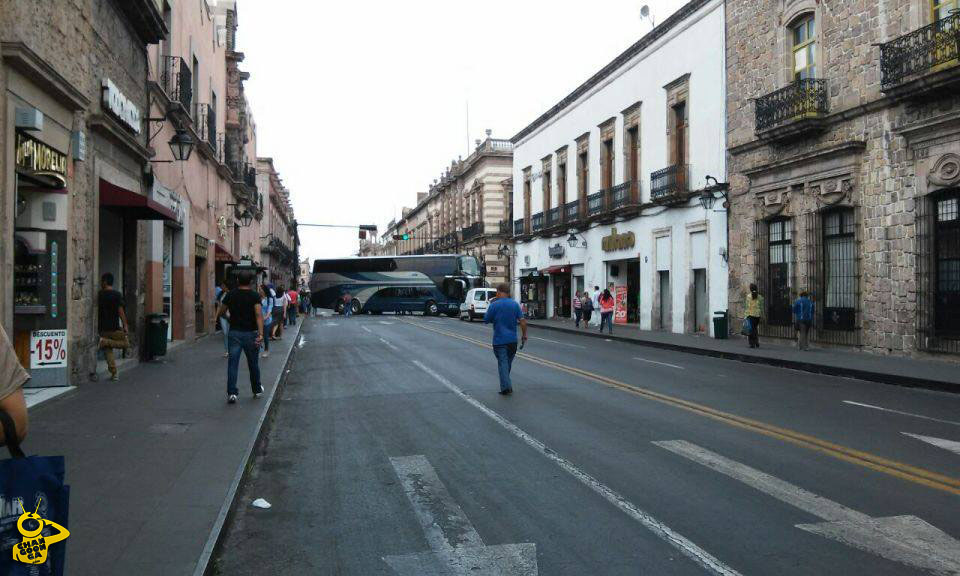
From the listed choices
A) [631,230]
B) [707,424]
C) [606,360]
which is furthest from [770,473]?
[631,230]

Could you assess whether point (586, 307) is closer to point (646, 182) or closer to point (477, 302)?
point (646, 182)

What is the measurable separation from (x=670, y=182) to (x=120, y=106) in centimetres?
2011

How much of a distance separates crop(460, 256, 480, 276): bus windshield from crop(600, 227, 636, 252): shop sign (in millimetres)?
16800

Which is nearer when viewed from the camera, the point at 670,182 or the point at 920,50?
the point at 920,50

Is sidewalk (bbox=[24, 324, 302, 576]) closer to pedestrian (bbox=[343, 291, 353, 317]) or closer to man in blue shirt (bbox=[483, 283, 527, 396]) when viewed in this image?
man in blue shirt (bbox=[483, 283, 527, 396])

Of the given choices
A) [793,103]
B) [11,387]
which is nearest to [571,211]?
[793,103]

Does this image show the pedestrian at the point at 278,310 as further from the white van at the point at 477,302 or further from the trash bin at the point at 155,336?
the white van at the point at 477,302

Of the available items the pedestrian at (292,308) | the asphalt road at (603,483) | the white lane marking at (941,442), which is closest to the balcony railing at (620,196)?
the pedestrian at (292,308)

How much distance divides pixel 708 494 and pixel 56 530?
4.54 metres

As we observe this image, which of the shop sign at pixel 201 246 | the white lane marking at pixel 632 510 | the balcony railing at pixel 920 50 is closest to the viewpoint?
the white lane marking at pixel 632 510

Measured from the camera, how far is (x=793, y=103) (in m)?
21.0

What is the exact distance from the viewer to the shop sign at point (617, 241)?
1291 inches

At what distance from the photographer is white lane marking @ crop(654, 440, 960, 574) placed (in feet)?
14.6

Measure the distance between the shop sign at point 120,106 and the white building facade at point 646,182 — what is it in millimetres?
17544
